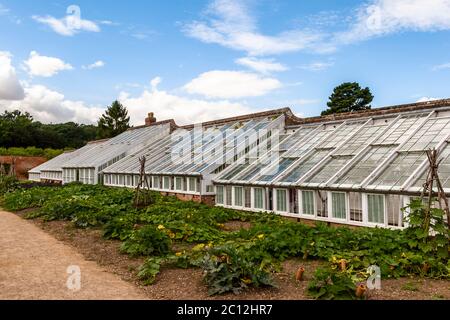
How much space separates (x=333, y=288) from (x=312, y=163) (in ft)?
37.1

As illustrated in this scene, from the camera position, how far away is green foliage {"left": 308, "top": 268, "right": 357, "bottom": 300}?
6.94 meters

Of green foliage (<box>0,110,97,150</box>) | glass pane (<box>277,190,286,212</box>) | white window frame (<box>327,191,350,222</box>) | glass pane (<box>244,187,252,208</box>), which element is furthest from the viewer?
green foliage (<box>0,110,97,150</box>)

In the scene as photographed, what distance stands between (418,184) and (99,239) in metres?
10.9

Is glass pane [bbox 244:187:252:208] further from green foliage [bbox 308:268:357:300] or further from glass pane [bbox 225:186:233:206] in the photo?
green foliage [bbox 308:268:357:300]

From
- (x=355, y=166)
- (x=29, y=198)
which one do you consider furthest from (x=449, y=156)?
(x=29, y=198)

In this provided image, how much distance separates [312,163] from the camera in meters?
17.9

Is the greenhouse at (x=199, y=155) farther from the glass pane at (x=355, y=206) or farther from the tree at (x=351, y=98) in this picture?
the tree at (x=351, y=98)

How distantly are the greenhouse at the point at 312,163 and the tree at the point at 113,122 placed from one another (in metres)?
51.4

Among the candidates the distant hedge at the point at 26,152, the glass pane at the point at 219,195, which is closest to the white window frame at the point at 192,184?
the glass pane at the point at 219,195

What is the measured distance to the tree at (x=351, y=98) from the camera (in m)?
58.8

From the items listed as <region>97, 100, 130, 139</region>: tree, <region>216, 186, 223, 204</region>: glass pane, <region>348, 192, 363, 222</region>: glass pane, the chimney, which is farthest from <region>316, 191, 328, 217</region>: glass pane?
<region>97, 100, 130, 139</region>: tree

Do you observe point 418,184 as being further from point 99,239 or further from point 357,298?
point 99,239

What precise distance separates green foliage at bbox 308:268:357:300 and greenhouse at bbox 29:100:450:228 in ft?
20.5

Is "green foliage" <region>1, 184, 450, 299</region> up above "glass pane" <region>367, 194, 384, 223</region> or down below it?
below
